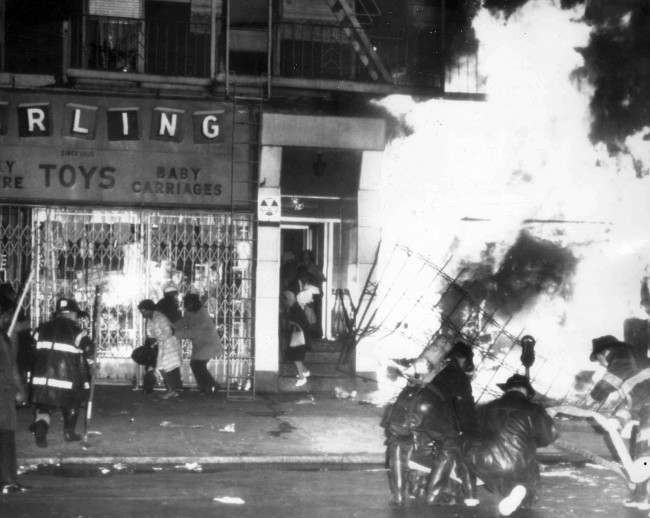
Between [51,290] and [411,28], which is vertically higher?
[411,28]

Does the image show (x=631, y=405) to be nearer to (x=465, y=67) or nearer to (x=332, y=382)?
(x=332, y=382)

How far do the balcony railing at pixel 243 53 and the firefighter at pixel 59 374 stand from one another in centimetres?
539

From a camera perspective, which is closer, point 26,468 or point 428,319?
point 26,468

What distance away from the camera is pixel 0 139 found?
15625 mm

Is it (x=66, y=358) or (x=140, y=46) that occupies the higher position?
(x=140, y=46)

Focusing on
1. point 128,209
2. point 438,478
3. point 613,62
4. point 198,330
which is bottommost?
point 438,478

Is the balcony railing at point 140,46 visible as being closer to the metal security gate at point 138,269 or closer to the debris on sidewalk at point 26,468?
the metal security gate at point 138,269

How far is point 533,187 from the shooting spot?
16594mm

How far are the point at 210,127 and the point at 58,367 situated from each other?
19.1 feet

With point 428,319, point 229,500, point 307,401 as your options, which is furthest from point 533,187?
point 229,500

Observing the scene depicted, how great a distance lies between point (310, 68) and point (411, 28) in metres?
1.77

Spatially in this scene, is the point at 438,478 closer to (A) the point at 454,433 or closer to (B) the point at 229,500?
(A) the point at 454,433

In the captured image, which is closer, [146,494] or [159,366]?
[146,494]

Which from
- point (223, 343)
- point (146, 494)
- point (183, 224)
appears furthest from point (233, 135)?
point (146, 494)
